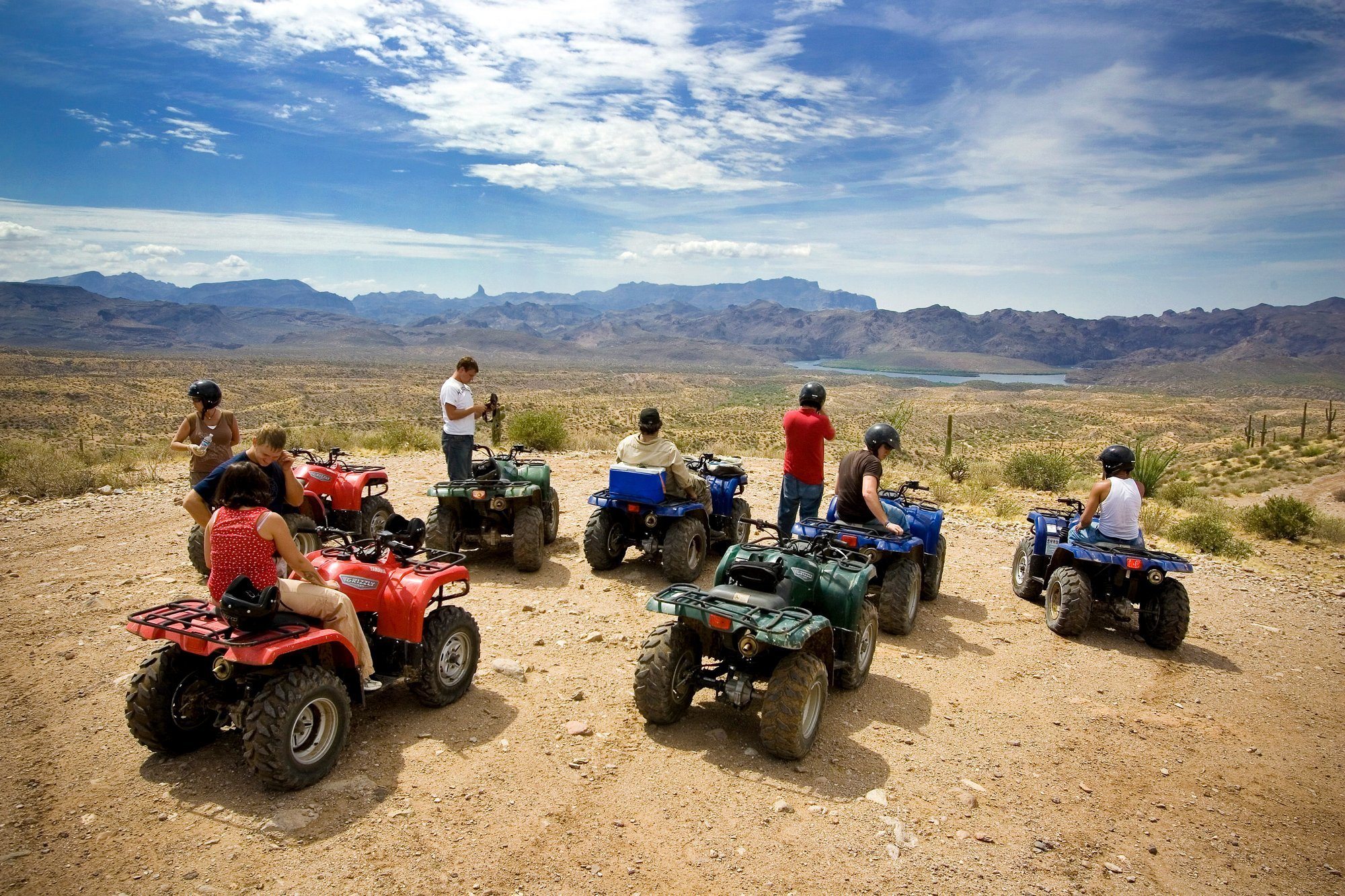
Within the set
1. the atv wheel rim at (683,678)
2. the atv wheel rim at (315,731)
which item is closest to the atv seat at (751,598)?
the atv wheel rim at (683,678)

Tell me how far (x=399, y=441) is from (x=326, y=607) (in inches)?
574

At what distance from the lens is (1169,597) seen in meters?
7.30

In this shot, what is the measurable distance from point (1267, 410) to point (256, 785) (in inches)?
3573

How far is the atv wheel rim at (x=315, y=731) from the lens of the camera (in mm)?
4285

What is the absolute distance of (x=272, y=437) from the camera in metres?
5.83

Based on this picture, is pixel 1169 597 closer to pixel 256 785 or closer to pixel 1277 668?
pixel 1277 668

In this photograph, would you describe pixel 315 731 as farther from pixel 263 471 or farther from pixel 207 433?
pixel 207 433

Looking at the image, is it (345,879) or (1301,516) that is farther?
(1301,516)

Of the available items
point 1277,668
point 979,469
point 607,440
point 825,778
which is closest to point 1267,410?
point 979,469

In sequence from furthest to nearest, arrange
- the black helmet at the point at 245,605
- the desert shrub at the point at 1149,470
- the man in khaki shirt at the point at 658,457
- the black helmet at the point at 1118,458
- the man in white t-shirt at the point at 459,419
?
the desert shrub at the point at 1149,470
the man in white t-shirt at the point at 459,419
the man in khaki shirt at the point at 658,457
the black helmet at the point at 1118,458
the black helmet at the point at 245,605

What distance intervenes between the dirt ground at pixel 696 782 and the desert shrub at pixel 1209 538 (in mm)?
4699

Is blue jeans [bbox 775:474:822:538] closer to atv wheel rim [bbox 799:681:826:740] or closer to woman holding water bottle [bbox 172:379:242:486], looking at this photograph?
atv wheel rim [bbox 799:681:826:740]

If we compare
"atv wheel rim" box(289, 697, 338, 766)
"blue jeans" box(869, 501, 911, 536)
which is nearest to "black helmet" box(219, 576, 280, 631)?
"atv wheel rim" box(289, 697, 338, 766)

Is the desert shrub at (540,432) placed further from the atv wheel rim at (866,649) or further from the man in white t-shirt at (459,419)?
the atv wheel rim at (866,649)
